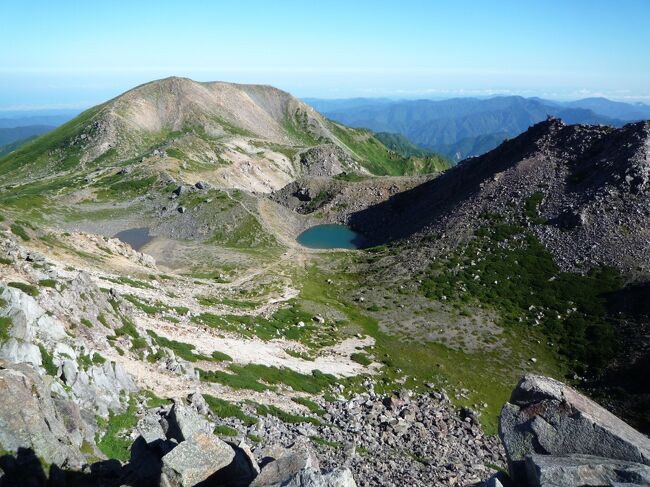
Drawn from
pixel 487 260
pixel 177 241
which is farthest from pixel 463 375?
pixel 177 241

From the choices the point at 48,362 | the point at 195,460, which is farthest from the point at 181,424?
the point at 48,362

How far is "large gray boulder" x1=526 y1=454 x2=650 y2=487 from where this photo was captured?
45.6 ft

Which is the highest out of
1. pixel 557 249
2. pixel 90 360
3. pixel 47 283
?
pixel 47 283

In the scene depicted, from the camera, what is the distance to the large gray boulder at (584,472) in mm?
13906

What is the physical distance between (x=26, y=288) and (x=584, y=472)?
1277 inches

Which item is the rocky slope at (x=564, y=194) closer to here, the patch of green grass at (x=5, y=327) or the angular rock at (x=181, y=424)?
the angular rock at (x=181, y=424)

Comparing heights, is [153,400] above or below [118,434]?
below

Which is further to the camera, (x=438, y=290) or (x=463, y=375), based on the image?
(x=438, y=290)

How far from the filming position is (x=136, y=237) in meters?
104

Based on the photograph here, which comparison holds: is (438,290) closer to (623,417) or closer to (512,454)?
(623,417)

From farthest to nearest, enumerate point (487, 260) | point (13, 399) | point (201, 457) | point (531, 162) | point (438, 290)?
point (531, 162)
point (487, 260)
point (438, 290)
point (13, 399)
point (201, 457)

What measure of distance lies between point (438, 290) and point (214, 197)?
68.0 metres

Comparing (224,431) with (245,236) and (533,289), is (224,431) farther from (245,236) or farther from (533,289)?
(245,236)

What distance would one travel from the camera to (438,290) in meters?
76.0
